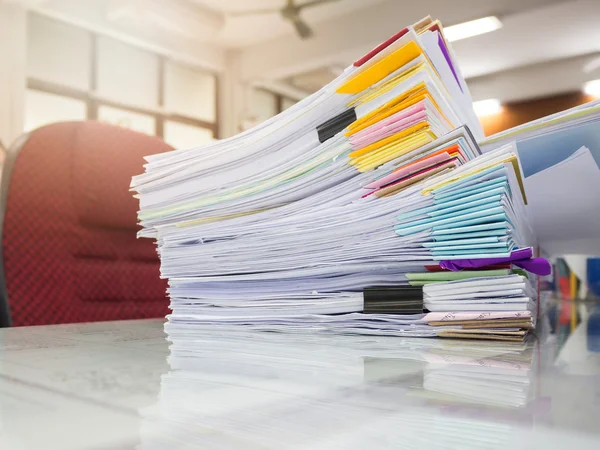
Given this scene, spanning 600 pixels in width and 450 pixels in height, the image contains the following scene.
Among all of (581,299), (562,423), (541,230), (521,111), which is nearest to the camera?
(562,423)

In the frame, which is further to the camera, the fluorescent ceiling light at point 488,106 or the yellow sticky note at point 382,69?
the fluorescent ceiling light at point 488,106

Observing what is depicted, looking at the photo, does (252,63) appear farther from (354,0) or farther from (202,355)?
(202,355)

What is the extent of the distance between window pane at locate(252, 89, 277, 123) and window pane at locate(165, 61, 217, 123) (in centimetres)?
63

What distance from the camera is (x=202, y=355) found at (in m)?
0.32

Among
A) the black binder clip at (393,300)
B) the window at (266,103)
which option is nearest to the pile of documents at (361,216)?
the black binder clip at (393,300)

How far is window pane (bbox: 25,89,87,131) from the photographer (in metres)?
5.47

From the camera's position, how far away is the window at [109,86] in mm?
5668

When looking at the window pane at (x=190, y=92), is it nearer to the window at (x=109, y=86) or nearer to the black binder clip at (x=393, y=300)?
Answer: the window at (x=109, y=86)

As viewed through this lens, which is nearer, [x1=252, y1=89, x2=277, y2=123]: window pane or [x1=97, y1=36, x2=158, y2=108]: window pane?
[x1=97, y1=36, x2=158, y2=108]: window pane

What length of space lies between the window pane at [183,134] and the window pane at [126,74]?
38cm

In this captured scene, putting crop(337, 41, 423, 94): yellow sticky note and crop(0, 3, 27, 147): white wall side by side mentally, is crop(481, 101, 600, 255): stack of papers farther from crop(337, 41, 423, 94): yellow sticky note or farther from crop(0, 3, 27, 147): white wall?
crop(0, 3, 27, 147): white wall

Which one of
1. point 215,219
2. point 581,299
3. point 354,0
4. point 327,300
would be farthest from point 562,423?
point 354,0

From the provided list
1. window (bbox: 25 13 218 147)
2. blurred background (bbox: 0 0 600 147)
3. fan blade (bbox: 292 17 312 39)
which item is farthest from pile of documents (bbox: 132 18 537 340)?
window (bbox: 25 13 218 147)

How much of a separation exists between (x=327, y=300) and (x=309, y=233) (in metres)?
0.06
